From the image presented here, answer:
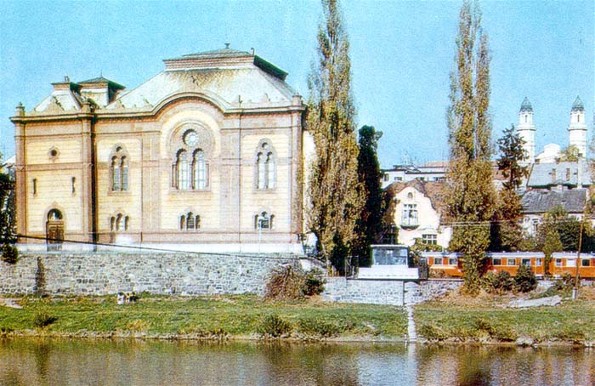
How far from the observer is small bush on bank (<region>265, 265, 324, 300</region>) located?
126ft

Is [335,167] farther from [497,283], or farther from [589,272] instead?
[589,272]

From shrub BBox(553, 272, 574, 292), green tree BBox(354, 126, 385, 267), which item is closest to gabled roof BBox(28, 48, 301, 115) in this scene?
green tree BBox(354, 126, 385, 267)

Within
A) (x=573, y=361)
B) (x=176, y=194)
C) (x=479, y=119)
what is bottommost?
(x=573, y=361)

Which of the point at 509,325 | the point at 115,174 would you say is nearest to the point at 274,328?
the point at 509,325

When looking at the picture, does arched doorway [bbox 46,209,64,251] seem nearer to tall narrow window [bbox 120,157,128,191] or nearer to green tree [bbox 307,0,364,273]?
tall narrow window [bbox 120,157,128,191]

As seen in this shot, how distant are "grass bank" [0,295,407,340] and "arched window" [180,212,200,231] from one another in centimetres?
791

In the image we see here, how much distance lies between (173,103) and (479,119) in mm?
17695

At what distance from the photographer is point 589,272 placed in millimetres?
39688

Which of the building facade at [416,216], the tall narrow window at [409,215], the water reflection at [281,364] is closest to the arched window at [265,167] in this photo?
the building facade at [416,216]

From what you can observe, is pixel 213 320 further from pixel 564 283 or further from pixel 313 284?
pixel 564 283

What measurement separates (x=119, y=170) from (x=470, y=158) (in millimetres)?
20878

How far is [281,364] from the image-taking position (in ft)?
87.6

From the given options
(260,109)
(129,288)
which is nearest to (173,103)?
(260,109)

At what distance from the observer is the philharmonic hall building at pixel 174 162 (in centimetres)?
4362
